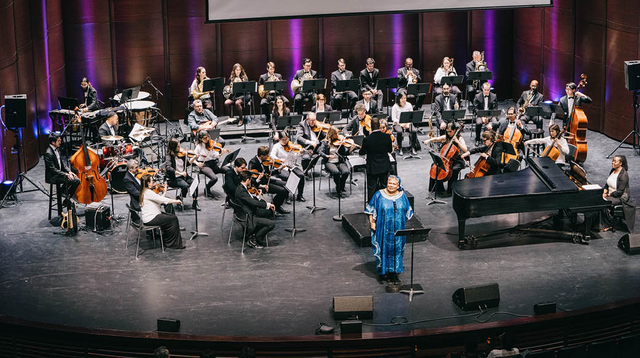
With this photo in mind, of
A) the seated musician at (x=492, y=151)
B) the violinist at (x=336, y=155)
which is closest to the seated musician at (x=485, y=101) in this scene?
the seated musician at (x=492, y=151)

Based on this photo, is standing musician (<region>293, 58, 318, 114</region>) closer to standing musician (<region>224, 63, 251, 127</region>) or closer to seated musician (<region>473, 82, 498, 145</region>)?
standing musician (<region>224, 63, 251, 127</region>)

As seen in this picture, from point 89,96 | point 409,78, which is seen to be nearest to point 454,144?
point 409,78

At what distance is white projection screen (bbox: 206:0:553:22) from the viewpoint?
14.4m

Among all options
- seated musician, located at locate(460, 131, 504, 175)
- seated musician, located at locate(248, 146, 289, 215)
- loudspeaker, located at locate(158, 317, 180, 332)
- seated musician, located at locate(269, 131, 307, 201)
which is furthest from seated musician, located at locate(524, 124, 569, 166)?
loudspeaker, located at locate(158, 317, 180, 332)

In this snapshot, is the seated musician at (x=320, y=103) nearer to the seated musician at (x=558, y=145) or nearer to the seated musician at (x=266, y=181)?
the seated musician at (x=266, y=181)

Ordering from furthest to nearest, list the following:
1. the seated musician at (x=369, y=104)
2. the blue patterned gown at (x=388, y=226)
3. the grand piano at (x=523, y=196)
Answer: the seated musician at (x=369, y=104)
the grand piano at (x=523, y=196)
the blue patterned gown at (x=388, y=226)

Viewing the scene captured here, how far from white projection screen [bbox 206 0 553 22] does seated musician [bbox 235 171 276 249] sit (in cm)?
421

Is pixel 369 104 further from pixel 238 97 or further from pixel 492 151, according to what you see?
pixel 492 151

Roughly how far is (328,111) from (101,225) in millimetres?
4341

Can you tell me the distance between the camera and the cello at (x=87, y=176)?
39.4 feet

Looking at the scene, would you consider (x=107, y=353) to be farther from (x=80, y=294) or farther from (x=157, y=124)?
(x=157, y=124)

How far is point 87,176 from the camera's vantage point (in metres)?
12.1

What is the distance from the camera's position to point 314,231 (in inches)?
459

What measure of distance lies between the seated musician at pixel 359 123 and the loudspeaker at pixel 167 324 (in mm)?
5935
